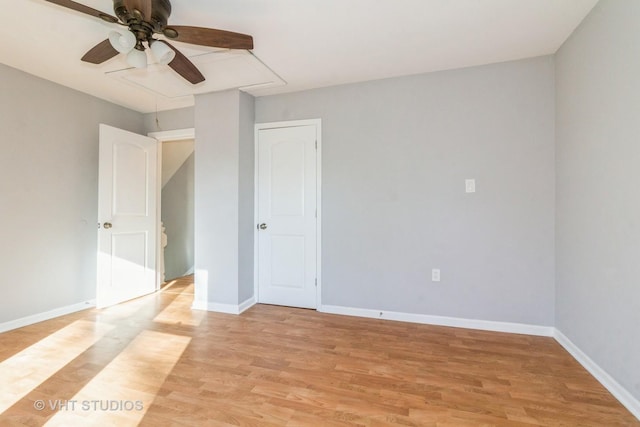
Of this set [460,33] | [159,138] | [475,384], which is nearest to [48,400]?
[475,384]

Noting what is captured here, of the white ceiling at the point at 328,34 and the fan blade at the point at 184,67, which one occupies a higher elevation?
the white ceiling at the point at 328,34

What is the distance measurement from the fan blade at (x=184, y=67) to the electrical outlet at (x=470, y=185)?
2.46 meters

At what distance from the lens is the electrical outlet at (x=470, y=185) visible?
2.75 meters

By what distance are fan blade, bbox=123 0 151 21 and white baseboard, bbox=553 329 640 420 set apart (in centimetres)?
329

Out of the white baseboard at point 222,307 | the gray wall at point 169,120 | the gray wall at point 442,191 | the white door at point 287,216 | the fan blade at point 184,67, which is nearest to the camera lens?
the fan blade at point 184,67

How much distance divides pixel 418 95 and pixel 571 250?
1.83 m

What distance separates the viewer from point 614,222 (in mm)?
1765

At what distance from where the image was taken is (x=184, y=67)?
2.15 meters

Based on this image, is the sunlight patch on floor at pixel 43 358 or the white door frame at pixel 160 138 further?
the white door frame at pixel 160 138

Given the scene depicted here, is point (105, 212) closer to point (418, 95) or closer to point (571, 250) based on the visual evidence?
point (418, 95)

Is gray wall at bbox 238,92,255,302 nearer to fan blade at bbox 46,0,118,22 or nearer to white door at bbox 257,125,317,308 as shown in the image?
white door at bbox 257,125,317,308

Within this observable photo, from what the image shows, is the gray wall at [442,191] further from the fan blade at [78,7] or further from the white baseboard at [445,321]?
the fan blade at [78,7]

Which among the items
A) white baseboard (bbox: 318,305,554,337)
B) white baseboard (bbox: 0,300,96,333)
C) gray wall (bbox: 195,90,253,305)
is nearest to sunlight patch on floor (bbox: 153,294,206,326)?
gray wall (bbox: 195,90,253,305)

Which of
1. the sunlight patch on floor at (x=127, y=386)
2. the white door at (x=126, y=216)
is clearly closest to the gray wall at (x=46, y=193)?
the white door at (x=126, y=216)
